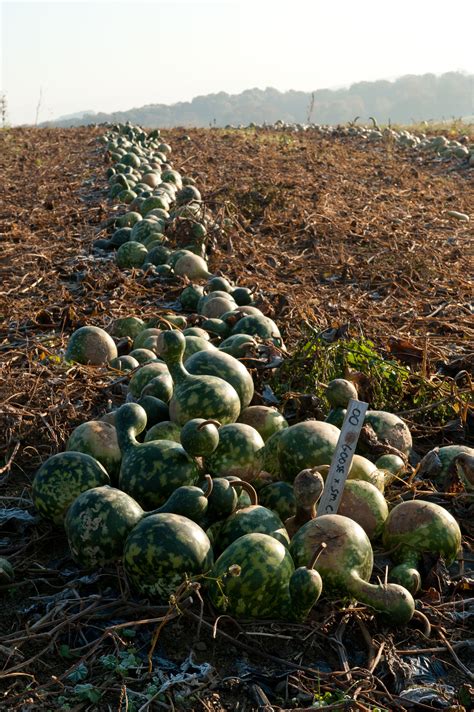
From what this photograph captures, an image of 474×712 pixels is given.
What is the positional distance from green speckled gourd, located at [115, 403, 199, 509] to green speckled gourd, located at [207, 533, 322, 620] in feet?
1.65

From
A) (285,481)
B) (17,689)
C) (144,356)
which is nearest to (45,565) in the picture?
(17,689)

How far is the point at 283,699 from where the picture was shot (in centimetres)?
264

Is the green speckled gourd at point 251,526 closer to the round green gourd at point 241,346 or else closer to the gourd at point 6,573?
the gourd at point 6,573

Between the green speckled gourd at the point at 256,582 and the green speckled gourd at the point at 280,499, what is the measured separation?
17.9 inches

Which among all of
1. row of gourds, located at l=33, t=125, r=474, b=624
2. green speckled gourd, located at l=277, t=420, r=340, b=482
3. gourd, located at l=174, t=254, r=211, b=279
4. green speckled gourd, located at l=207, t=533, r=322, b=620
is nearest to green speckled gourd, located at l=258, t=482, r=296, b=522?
row of gourds, located at l=33, t=125, r=474, b=624

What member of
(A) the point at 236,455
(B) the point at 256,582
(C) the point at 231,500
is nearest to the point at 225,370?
(A) the point at 236,455

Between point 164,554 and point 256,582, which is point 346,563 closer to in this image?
point 256,582

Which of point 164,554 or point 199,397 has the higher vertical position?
point 199,397

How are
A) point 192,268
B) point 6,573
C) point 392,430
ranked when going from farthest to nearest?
point 192,268
point 392,430
point 6,573

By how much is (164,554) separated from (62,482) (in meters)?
0.79

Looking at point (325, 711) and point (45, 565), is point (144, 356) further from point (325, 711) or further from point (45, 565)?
point (325, 711)

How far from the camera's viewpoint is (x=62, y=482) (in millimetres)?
3521

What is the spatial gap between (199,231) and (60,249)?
2123 mm

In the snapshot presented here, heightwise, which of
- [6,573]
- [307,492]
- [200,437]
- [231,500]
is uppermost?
[200,437]
